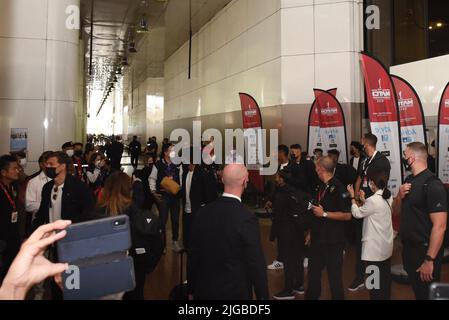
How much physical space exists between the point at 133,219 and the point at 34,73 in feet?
15.4

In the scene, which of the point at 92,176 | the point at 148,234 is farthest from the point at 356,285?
the point at 92,176

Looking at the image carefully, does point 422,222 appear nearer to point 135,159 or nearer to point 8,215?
point 8,215

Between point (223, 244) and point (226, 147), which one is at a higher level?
point (226, 147)

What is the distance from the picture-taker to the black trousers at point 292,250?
4312 mm

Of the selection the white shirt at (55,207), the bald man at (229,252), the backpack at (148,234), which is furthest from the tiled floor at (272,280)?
the bald man at (229,252)

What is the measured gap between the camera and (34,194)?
4.46m

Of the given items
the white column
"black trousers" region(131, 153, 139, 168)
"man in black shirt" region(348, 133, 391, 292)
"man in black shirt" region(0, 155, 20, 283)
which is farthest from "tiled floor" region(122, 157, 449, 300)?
"black trousers" region(131, 153, 139, 168)

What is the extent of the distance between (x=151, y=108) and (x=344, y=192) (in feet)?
66.5

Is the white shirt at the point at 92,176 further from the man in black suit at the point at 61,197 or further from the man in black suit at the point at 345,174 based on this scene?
the man in black suit at the point at 345,174

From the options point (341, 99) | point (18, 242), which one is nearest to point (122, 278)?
point (18, 242)

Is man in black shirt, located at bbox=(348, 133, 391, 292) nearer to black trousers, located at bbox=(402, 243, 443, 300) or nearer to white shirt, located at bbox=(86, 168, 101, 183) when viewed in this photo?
black trousers, located at bbox=(402, 243, 443, 300)

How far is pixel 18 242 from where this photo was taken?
3971 millimetres
